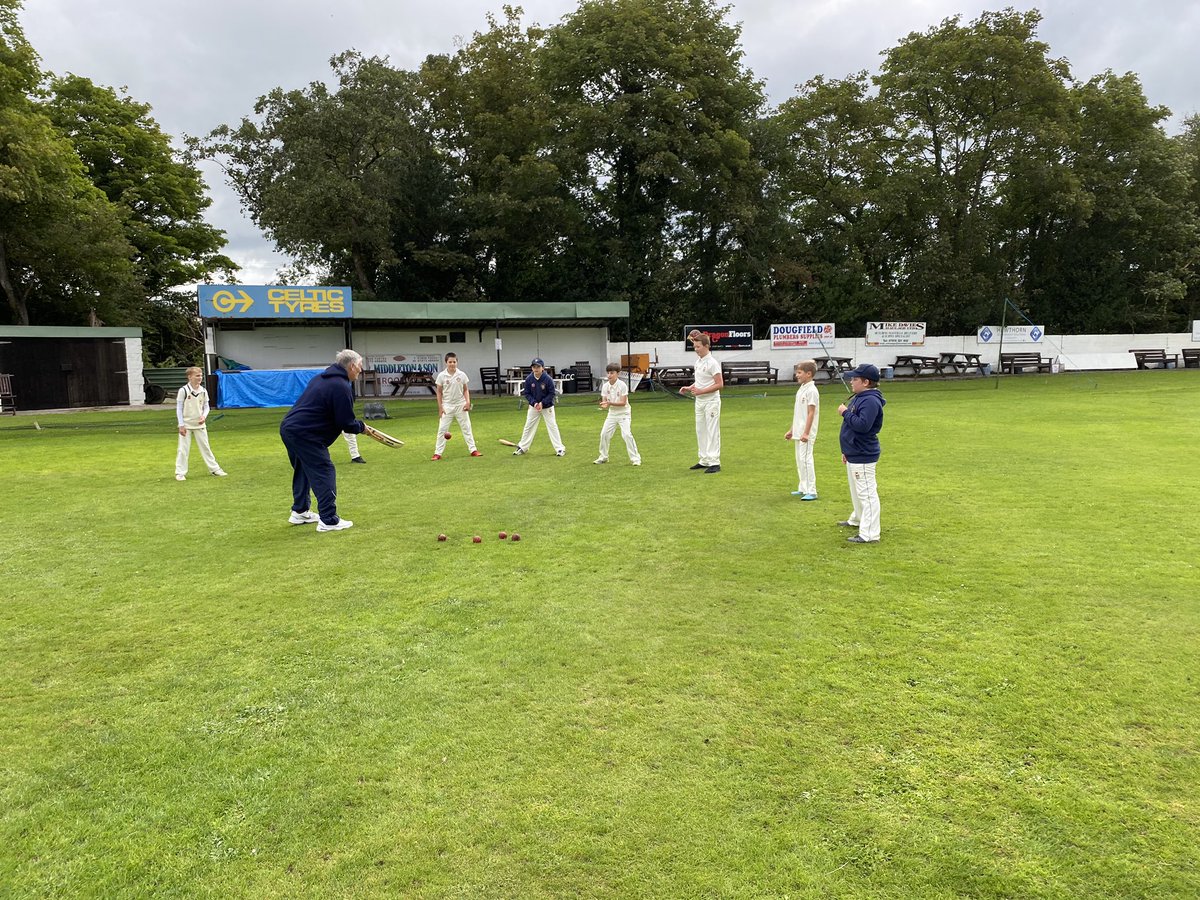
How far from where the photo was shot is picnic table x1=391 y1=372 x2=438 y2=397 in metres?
29.2

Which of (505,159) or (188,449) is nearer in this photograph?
(188,449)

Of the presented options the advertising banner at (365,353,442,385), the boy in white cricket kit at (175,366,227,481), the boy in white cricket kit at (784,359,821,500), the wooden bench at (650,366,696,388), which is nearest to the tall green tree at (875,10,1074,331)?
the wooden bench at (650,366,696,388)

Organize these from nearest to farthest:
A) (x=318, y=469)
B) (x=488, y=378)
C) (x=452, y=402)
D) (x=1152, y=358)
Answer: (x=318, y=469) → (x=452, y=402) → (x=488, y=378) → (x=1152, y=358)

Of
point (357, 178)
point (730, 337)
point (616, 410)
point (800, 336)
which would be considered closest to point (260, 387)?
point (357, 178)

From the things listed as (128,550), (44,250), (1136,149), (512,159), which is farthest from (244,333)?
(1136,149)

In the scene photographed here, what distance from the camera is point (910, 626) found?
5.05 m

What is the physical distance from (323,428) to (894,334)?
32600 millimetres

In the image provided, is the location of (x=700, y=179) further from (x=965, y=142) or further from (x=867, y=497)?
(x=867, y=497)

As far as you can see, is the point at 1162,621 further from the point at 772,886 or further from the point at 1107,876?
the point at 772,886

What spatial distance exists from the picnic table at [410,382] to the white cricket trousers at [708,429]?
63.8 ft

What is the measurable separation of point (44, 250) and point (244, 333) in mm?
13174

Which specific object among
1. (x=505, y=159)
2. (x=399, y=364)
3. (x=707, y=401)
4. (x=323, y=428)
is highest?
(x=505, y=159)

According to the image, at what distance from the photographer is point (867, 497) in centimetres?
723

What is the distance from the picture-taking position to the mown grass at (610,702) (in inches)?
113
